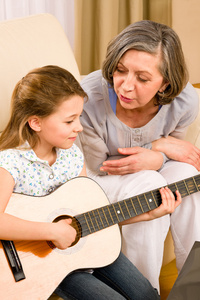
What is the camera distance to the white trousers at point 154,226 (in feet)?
5.17

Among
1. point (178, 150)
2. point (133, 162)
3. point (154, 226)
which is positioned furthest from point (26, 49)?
point (154, 226)

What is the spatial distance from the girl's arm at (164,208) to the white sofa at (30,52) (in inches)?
11.9

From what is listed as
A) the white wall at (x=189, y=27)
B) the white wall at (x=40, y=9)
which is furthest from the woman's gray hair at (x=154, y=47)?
the white wall at (x=189, y=27)

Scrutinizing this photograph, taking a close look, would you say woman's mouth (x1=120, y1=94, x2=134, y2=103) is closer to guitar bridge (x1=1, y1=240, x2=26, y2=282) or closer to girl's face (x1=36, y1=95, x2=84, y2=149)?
girl's face (x1=36, y1=95, x2=84, y2=149)

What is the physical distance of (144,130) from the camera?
170cm

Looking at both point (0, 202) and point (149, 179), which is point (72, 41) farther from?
point (0, 202)

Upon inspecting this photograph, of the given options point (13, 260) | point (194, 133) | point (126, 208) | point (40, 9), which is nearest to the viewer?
point (13, 260)

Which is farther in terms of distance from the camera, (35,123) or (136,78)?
(136,78)

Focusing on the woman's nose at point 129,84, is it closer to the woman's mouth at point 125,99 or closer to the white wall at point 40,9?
the woman's mouth at point 125,99

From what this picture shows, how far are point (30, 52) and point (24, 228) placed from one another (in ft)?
2.42

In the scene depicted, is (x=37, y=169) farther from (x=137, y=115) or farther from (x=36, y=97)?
(x=137, y=115)

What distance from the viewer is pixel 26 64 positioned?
1664 millimetres

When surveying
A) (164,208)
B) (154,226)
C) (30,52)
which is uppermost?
(30,52)

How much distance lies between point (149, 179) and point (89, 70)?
5.41 ft
